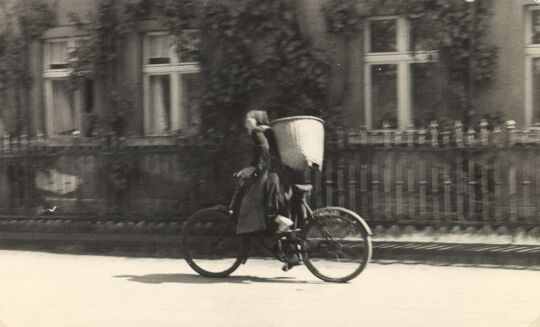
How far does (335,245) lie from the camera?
808 cm

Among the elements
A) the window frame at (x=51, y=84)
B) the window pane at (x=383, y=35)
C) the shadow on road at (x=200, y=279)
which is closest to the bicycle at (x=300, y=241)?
the shadow on road at (x=200, y=279)

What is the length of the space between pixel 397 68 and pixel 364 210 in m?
2.36

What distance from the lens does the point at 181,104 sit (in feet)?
40.4

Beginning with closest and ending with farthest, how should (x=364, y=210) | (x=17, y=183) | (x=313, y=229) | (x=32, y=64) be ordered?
(x=313, y=229)
(x=364, y=210)
(x=17, y=183)
(x=32, y=64)

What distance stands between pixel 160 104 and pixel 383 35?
12.6 feet

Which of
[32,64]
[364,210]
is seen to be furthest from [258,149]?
[32,64]

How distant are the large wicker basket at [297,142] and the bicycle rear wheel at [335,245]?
21.6 inches

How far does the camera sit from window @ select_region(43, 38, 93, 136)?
13.1m

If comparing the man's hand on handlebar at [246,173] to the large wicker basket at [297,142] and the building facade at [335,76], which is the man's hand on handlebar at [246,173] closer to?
the large wicker basket at [297,142]

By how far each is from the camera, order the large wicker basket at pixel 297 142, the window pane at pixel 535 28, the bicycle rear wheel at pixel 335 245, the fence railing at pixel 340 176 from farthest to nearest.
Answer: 1. the window pane at pixel 535 28
2. the fence railing at pixel 340 176
3. the large wicker basket at pixel 297 142
4. the bicycle rear wheel at pixel 335 245

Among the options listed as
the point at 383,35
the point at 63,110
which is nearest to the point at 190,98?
the point at 63,110

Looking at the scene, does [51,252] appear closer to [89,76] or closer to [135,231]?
[135,231]

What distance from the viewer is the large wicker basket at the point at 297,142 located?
8.08 m

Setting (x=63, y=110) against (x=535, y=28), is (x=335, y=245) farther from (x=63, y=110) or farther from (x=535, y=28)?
(x=63, y=110)
